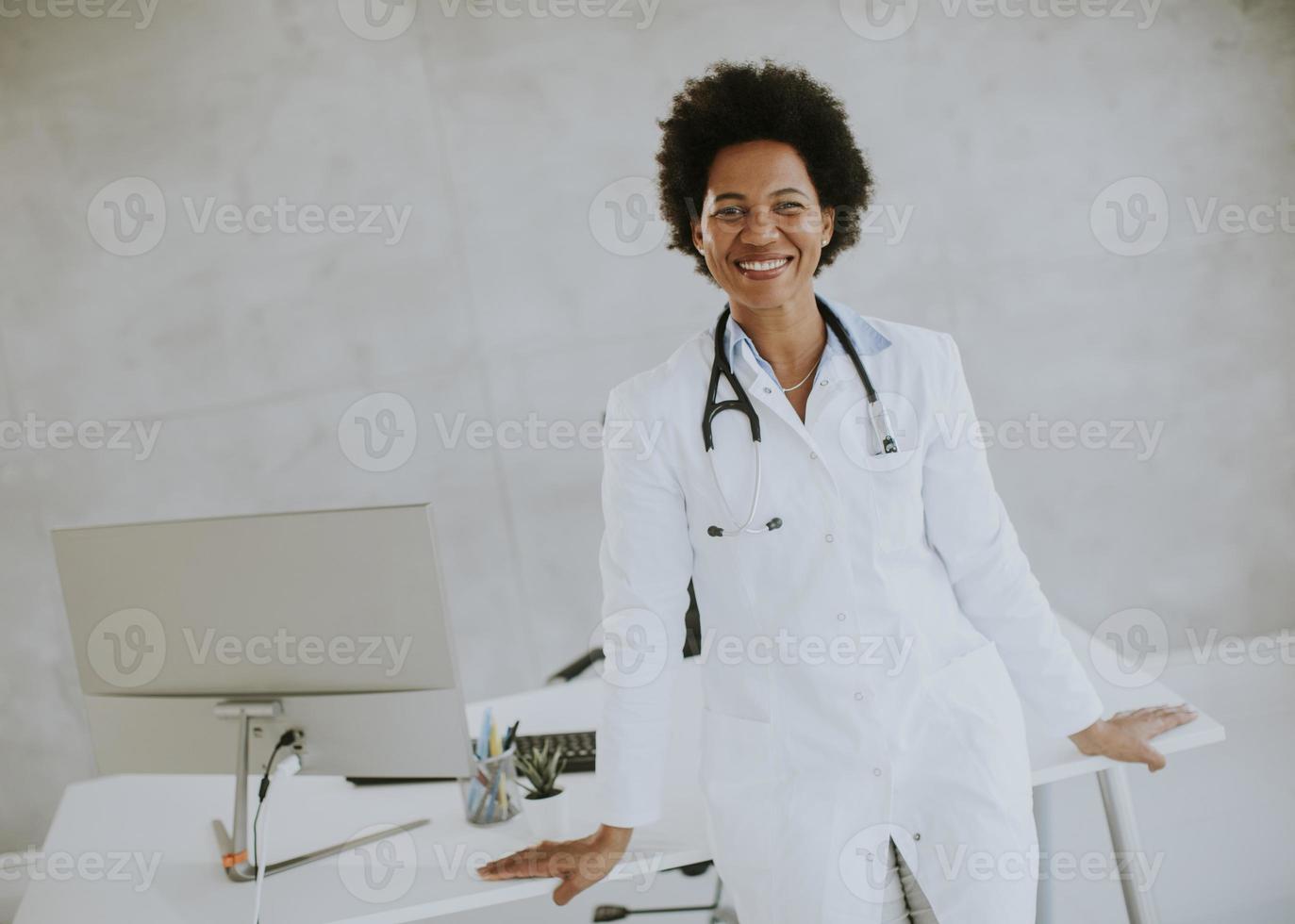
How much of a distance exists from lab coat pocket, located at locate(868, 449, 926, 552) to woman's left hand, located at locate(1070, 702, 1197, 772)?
47 cm

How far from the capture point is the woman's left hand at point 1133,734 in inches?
66.1

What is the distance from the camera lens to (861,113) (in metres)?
3.27

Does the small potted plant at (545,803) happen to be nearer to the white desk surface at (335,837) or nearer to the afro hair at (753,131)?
the white desk surface at (335,837)

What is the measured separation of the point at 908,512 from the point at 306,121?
7.97 ft
